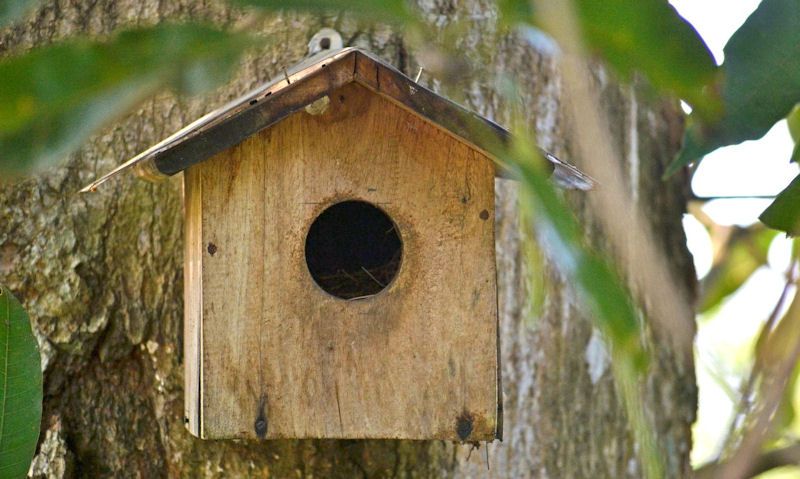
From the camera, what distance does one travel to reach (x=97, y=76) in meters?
1.06

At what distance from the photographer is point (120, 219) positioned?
79.6 inches

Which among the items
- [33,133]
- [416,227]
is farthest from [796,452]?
[33,133]

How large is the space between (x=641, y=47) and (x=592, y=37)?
10cm

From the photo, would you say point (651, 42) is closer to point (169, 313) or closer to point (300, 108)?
point (300, 108)

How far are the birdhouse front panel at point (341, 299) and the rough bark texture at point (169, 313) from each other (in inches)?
12.8

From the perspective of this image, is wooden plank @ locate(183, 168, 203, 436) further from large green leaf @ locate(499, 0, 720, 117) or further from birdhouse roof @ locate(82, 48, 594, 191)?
large green leaf @ locate(499, 0, 720, 117)

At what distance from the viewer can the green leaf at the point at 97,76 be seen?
105cm

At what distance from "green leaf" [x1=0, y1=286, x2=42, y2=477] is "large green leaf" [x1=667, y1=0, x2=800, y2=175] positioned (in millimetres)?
961

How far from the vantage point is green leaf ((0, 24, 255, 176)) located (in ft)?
3.44

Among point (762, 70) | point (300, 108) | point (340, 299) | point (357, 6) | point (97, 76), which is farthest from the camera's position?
point (340, 299)

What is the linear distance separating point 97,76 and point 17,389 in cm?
61

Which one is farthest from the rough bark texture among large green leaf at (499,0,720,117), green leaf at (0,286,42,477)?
large green leaf at (499,0,720,117)

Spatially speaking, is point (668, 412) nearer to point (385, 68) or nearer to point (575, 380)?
point (575, 380)

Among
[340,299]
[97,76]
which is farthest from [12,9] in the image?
[340,299]
